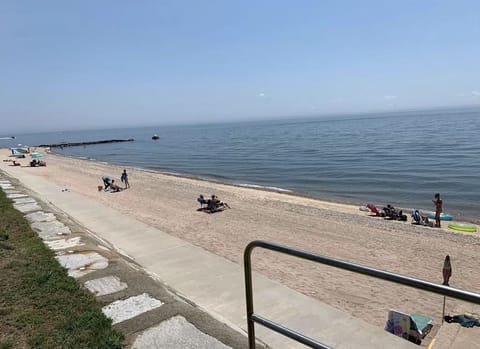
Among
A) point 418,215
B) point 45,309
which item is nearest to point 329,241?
point 418,215

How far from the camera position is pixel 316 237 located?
12305 millimetres

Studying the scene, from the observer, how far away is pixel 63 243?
737 centimetres

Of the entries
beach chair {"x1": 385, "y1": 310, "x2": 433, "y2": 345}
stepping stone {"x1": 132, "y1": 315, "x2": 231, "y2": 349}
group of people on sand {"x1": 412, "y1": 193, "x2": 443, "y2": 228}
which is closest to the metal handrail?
stepping stone {"x1": 132, "y1": 315, "x2": 231, "y2": 349}

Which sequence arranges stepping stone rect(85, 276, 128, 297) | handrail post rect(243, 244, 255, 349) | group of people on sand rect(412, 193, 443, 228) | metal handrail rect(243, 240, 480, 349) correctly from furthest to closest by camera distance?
group of people on sand rect(412, 193, 443, 228)
stepping stone rect(85, 276, 128, 297)
handrail post rect(243, 244, 255, 349)
metal handrail rect(243, 240, 480, 349)

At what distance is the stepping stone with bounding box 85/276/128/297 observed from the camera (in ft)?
16.0

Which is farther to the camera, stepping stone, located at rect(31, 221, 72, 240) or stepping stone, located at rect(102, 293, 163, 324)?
stepping stone, located at rect(31, 221, 72, 240)

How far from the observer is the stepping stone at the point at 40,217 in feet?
31.1

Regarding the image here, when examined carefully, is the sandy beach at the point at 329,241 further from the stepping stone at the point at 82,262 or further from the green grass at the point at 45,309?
the green grass at the point at 45,309

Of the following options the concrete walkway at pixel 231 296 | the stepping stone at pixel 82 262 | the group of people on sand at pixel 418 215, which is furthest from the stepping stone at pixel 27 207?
the group of people on sand at pixel 418 215

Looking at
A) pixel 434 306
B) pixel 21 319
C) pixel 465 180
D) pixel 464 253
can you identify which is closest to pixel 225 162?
pixel 465 180

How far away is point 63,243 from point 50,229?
1.43m

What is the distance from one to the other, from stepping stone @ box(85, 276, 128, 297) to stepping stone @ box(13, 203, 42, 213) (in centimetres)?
686

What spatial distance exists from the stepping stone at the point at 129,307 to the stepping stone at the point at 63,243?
3.06 m

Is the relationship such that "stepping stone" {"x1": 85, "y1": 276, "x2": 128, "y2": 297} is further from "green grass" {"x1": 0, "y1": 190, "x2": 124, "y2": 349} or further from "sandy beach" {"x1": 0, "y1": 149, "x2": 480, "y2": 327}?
"sandy beach" {"x1": 0, "y1": 149, "x2": 480, "y2": 327}
